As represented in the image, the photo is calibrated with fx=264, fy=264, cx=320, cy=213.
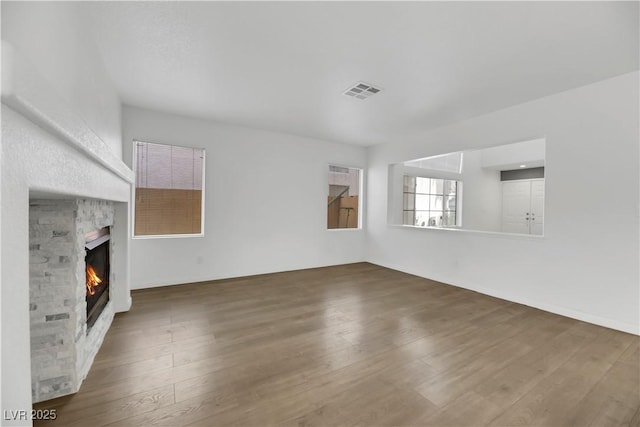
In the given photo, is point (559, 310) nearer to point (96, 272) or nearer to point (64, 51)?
point (96, 272)

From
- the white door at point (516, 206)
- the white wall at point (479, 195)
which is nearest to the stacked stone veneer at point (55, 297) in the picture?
the white wall at point (479, 195)

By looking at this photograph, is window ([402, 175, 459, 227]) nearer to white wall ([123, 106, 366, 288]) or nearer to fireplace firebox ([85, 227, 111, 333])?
white wall ([123, 106, 366, 288])

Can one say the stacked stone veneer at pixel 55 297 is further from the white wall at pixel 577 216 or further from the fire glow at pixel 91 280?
the white wall at pixel 577 216

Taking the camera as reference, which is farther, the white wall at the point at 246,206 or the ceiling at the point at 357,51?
the white wall at the point at 246,206

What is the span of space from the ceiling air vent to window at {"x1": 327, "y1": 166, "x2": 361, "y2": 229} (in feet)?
8.54

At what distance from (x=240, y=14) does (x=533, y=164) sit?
26.1ft

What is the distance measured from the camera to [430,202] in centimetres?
721

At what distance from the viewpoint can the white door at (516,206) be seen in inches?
300

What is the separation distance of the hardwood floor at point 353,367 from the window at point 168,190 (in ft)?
4.11

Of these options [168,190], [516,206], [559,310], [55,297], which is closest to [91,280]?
[55,297]

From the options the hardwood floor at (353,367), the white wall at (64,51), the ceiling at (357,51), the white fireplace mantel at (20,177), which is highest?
the ceiling at (357,51)

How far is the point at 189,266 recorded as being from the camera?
4.33 m

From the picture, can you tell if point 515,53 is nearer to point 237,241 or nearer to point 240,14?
point 240,14

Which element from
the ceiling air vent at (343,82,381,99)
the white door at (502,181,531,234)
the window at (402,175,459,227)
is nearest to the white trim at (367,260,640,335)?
the window at (402,175,459,227)
